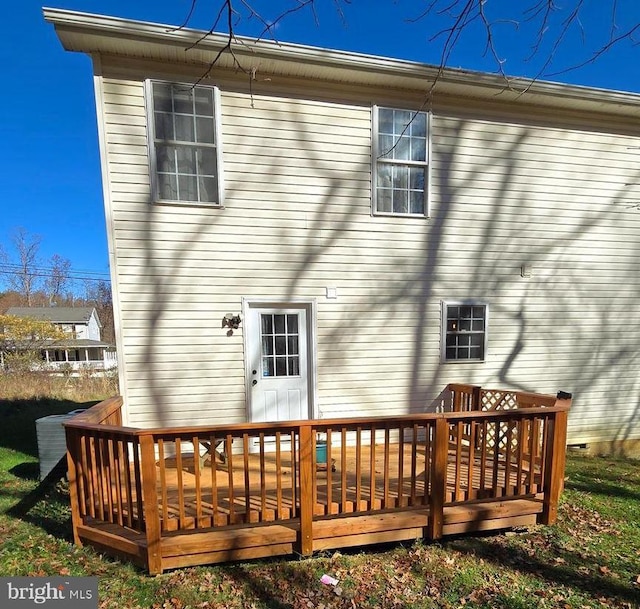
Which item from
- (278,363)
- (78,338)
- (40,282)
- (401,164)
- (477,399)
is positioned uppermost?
(401,164)

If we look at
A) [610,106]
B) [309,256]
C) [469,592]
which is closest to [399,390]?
[309,256]

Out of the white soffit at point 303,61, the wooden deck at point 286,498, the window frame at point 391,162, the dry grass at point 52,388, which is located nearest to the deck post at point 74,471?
the wooden deck at point 286,498

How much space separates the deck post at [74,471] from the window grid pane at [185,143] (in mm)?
2831

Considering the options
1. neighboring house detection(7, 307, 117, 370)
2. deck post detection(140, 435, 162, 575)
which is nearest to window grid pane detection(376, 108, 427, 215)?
deck post detection(140, 435, 162, 575)

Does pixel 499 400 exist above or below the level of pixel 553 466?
above

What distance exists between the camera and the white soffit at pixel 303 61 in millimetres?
3775

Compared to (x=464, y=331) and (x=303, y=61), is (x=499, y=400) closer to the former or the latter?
(x=464, y=331)

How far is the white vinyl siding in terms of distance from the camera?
175 inches

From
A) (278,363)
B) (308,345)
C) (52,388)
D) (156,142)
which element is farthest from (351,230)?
(52,388)

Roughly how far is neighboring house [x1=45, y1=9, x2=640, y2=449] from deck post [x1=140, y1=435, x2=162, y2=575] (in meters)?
1.88

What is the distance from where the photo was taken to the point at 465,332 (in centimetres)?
540

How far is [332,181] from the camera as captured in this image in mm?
4816

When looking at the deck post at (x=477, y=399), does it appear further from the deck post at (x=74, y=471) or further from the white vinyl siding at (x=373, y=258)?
the deck post at (x=74, y=471)

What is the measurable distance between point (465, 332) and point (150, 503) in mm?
4550
